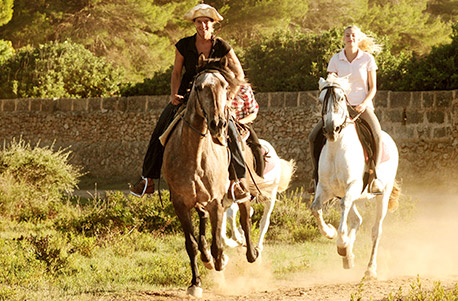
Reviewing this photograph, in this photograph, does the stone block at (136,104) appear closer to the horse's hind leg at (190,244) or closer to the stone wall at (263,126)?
the stone wall at (263,126)

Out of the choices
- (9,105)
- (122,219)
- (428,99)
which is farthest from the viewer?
(9,105)

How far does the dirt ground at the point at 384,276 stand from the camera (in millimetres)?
8109

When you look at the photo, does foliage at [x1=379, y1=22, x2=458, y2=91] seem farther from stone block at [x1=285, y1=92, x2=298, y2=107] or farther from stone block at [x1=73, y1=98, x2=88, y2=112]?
stone block at [x1=73, y1=98, x2=88, y2=112]

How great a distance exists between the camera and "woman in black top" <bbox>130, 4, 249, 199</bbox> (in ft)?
26.7

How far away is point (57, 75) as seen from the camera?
2545 cm

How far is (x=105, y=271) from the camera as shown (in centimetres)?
933

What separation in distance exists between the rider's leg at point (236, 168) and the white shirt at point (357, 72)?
2.00 metres

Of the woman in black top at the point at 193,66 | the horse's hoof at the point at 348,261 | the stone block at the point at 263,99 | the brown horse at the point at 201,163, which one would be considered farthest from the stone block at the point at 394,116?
the brown horse at the point at 201,163

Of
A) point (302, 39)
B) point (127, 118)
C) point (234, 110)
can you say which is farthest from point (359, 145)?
point (127, 118)

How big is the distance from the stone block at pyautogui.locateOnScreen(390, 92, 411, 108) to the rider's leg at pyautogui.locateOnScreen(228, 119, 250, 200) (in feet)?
38.0

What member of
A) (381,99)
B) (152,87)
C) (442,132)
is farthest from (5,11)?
(442,132)

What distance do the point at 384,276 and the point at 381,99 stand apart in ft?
33.6

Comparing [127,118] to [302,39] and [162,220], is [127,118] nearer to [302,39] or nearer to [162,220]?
[302,39]

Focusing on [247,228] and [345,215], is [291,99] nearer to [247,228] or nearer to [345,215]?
[247,228]
